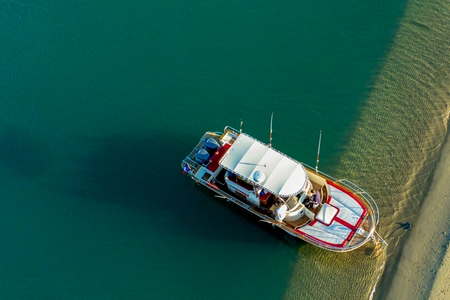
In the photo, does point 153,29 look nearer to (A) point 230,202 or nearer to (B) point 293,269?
(A) point 230,202

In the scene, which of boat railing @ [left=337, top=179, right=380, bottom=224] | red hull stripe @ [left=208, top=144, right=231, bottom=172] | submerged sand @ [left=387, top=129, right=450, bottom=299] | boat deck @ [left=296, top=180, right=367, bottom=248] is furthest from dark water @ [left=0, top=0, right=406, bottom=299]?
submerged sand @ [left=387, top=129, right=450, bottom=299]

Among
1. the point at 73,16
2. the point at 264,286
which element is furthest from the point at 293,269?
the point at 73,16

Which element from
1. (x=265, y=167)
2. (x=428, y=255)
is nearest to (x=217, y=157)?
(x=265, y=167)

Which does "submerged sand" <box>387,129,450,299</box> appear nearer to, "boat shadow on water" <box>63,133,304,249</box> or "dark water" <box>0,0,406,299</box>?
"dark water" <box>0,0,406,299</box>

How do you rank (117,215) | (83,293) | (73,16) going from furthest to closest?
(73,16)
(117,215)
(83,293)

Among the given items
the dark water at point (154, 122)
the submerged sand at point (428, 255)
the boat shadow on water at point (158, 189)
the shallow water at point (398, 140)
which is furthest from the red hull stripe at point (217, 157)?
the submerged sand at point (428, 255)

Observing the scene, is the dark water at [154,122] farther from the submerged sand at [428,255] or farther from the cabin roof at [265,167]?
the cabin roof at [265,167]
